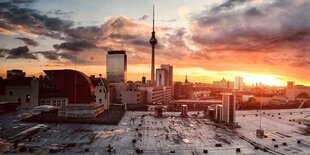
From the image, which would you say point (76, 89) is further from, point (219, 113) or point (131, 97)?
point (131, 97)

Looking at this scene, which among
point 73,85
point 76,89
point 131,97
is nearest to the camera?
point 73,85

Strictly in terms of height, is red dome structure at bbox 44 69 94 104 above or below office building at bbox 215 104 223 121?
above

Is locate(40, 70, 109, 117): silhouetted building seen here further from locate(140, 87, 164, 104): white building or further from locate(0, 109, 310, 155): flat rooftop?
locate(140, 87, 164, 104): white building

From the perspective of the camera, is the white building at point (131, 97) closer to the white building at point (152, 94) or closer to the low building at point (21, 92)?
A: the white building at point (152, 94)

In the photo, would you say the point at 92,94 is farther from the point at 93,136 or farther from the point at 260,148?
the point at 260,148

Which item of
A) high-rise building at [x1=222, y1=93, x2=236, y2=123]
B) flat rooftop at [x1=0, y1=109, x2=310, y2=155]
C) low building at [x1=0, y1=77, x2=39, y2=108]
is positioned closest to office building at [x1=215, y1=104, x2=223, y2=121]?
high-rise building at [x1=222, y1=93, x2=236, y2=123]

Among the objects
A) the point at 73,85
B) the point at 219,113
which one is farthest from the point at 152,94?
the point at 219,113

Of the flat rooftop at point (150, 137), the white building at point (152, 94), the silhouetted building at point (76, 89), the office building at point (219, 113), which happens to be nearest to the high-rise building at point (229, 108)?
the office building at point (219, 113)
